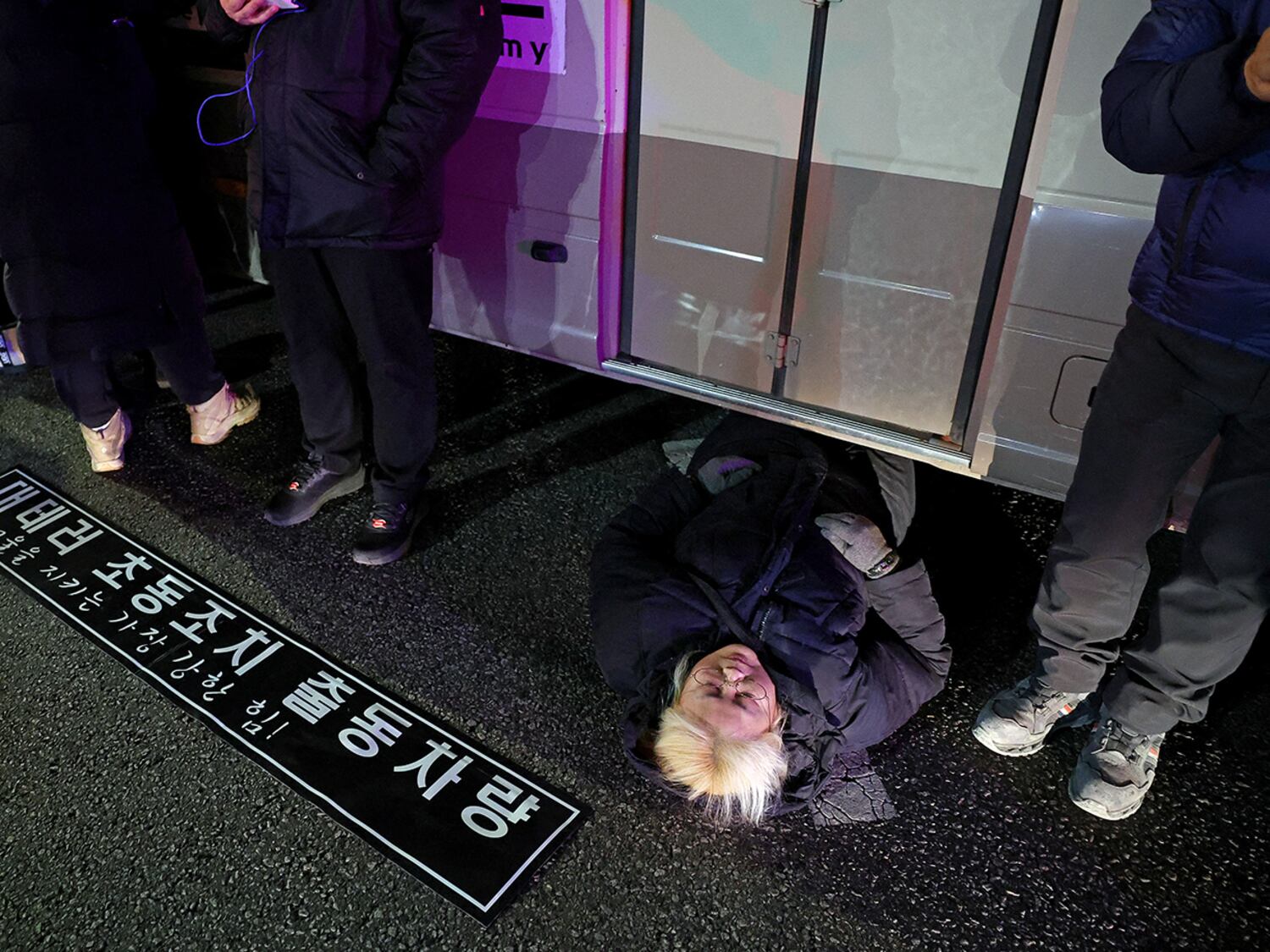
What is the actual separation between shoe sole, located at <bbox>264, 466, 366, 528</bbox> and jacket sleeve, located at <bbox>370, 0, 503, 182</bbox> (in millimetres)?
1080

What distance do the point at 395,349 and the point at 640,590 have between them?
101 centimetres

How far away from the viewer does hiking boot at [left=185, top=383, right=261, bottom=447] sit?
132 inches

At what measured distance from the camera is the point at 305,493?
299 centimetres

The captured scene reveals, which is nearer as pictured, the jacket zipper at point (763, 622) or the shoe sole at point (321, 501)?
the jacket zipper at point (763, 622)

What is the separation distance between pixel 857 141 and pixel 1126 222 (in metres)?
0.71

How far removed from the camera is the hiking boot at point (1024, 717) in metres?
2.25

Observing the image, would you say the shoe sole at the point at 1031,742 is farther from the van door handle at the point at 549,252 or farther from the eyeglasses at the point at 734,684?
the van door handle at the point at 549,252

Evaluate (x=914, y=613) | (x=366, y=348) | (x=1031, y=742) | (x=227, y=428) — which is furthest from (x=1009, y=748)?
(x=227, y=428)

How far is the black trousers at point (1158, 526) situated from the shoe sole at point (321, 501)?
206cm

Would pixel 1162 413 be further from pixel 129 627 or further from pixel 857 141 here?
pixel 129 627

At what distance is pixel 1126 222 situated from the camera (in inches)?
92.4

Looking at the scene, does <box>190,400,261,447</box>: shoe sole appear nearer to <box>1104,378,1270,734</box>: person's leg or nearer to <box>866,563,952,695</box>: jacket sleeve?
<box>866,563,952,695</box>: jacket sleeve

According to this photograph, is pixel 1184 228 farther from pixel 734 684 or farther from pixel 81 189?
pixel 81 189

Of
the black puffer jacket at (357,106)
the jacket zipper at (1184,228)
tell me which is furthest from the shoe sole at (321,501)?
the jacket zipper at (1184,228)
